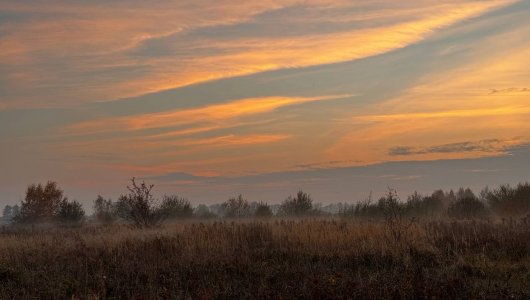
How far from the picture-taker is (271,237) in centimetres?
1559

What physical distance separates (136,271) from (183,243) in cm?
358

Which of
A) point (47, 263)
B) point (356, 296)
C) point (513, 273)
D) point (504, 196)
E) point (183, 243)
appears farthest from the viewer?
point (504, 196)

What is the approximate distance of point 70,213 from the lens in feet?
160

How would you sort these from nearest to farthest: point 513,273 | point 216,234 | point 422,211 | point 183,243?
1. point 513,273
2. point 183,243
3. point 216,234
4. point 422,211

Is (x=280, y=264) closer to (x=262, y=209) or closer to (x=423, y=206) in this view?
(x=423, y=206)

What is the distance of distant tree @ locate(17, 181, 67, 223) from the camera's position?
178 feet

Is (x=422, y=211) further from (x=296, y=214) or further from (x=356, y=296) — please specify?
(x=356, y=296)

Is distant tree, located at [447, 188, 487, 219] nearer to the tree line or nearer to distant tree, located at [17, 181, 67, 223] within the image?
the tree line

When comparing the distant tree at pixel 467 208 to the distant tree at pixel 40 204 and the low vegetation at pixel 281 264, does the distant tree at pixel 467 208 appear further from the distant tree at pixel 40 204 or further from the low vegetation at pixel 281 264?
the distant tree at pixel 40 204

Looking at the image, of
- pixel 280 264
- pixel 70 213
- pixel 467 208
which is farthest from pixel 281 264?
pixel 70 213

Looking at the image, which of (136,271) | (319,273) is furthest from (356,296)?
(136,271)

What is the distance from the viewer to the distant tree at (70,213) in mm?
48344

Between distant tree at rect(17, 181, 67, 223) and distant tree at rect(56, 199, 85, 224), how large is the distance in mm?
4461

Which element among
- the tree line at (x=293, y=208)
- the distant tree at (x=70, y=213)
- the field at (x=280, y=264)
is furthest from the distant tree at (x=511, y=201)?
the distant tree at (x=70, y=213)
